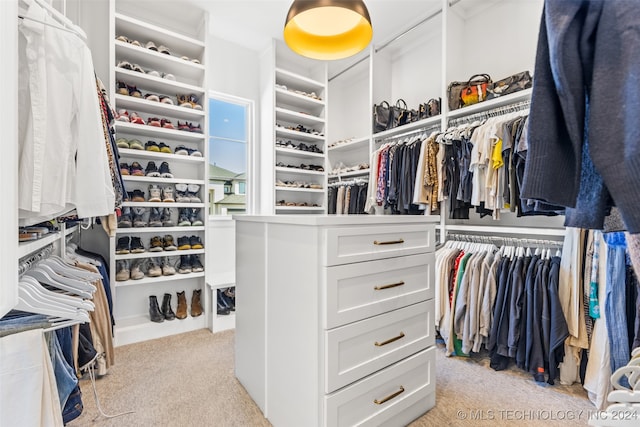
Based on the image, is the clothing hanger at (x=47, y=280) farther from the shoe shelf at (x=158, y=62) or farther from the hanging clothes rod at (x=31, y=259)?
the shoe shelf at (x=158, y=62)

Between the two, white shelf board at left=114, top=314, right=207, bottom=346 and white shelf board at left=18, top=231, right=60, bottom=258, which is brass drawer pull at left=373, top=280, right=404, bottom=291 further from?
white shelf board at left=114, top=314, right=207, bottom=346

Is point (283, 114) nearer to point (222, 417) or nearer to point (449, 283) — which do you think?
point (449, 283)

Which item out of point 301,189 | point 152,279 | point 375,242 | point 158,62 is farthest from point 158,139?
point 375,242

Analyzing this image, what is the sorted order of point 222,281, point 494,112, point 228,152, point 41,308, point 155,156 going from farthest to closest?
point 228,152
point 222,281
point 155,156
point 494,112
point 41,308

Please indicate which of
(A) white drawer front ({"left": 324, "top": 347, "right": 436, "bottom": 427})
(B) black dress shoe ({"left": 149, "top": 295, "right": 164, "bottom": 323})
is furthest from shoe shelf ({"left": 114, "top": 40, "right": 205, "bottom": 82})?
(A) white drawer front ({"left": 324, "top": 347, "right": 436, "bottom": 427})

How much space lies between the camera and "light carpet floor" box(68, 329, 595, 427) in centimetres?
145

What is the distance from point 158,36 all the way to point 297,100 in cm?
151

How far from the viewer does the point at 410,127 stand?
2867mm

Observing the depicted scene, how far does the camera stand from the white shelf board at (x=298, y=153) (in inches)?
132

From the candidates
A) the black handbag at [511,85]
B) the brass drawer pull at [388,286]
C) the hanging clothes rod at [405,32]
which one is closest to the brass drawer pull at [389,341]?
the brass drawer pull at [388,286]

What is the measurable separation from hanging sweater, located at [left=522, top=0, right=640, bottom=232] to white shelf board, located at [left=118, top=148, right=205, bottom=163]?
8.71 ft

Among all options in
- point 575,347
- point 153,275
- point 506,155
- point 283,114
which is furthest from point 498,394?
point 283,114

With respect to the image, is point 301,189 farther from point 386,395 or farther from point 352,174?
point 386,395

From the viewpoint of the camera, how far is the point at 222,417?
146 cm
